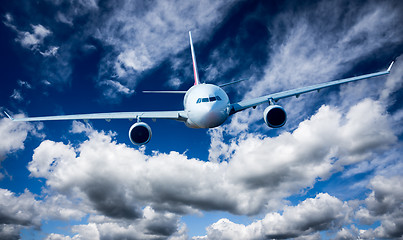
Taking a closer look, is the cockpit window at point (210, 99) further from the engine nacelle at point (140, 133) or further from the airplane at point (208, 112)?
the engine nacelle at point (140, 133)

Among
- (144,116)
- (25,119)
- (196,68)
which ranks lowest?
(144,116)

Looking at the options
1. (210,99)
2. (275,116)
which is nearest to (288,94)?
(275,116)

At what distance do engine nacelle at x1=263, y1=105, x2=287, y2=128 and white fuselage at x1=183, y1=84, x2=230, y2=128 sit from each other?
12.3ft

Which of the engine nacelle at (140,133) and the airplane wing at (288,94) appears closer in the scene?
the engine nacelle at (140,133)

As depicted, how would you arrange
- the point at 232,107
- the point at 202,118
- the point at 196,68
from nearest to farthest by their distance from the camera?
the point at 202,118 < the point at 232,107 < the point at 196,68

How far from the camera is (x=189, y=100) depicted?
2106cm

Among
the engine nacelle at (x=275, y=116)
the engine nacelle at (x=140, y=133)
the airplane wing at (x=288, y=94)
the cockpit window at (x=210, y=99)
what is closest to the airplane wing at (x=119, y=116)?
the engine nacelle at (x=140, y=133)

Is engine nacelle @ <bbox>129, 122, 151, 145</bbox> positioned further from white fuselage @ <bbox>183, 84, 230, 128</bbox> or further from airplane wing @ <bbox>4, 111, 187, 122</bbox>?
white fuselage @ <bbox>183, 84, 230, 128</bbox>

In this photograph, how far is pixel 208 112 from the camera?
60.6ft

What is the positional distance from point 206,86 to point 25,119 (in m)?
18.5

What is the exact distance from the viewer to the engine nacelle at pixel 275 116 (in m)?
20.2

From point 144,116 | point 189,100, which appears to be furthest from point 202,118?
point 144,116

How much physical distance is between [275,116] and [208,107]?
6521 mm

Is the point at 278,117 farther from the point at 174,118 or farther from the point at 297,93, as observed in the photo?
the point at 174,118
